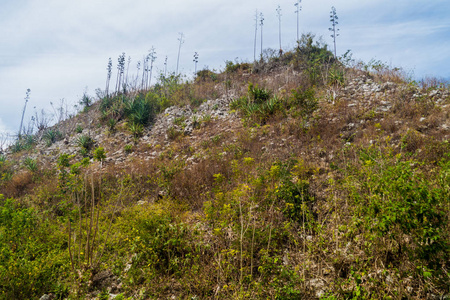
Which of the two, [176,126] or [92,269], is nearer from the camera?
[92,269]

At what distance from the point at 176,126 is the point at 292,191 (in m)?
7.53

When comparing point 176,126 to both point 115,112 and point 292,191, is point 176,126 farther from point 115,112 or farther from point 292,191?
point 292,191

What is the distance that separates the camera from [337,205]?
3656 millimetres

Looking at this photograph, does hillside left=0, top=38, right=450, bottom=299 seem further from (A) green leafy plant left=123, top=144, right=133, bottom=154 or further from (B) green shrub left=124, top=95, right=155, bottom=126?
(B) green shrub left=124, top=95, right=155, bottom=126

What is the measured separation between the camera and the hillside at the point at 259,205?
254cm

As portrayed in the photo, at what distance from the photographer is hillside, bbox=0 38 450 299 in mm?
2535

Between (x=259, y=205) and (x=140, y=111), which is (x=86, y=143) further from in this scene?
(x=259, y=205)

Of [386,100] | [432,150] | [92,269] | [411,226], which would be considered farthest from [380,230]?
[386,100]

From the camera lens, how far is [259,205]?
13.4 ft

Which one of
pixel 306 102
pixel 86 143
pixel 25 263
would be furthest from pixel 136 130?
pixel 25 263

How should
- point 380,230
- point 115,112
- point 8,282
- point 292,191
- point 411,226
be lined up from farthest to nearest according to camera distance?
1. point 115,112
2. point 292,191
3. point 8,282
4. point 380,230
5. point 411,226

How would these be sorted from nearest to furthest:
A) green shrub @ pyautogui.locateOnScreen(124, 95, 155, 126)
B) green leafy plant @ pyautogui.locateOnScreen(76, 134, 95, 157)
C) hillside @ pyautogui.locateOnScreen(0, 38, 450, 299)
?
hillside @ pyautogui.locateOnScreen(0, 38, 450, 299) → green leafy plant @ pyautogui.locateOnScreen(76, 134, 95, 157) → green shrub @ pyautogui.locateOnScreen(124, 95, 155, 126)

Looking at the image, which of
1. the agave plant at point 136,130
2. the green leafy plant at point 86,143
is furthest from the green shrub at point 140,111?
the green leafy plant at point 86,143

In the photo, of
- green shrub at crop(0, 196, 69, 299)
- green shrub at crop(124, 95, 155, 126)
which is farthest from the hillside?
green shrub at crop(124, 95, 155, 126)
